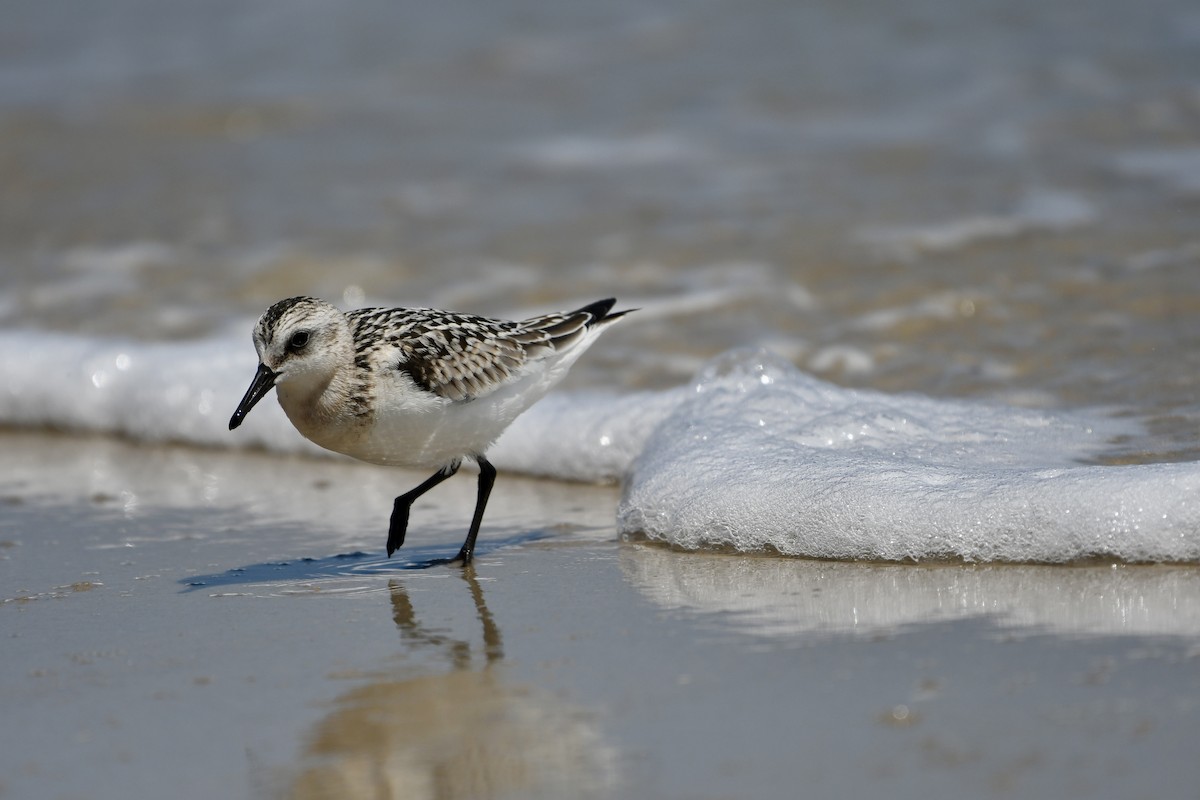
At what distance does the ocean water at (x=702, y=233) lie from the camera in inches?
208

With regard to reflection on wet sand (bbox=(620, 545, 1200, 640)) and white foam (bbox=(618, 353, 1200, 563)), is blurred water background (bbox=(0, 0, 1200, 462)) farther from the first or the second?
reflection on wet sand (bbox=(620, 545, 1200, 640))

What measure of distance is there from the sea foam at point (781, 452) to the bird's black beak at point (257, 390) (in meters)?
1.30

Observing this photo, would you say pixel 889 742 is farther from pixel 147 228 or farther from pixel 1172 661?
pixel 147 228

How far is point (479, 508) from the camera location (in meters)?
5.11

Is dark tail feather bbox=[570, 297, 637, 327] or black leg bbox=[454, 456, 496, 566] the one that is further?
dark tail feather bbox=[570, 297, 637, 327]

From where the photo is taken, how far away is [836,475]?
4949 millimetres

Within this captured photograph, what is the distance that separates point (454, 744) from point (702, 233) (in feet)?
19.6

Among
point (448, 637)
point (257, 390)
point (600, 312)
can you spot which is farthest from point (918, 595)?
point (257, 390)

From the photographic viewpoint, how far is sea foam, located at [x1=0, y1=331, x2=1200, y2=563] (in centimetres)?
448

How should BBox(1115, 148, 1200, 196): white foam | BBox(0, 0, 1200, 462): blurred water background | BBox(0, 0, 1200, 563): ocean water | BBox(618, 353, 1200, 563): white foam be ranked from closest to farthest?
BBox(618, 353, 1200, 563): white foam
BBox(0, 0, 1200, 563): ocean water
BBox(0, 0, 1200, 462): blurred water background
BBox(1115, 148, 1200, 196): white foam

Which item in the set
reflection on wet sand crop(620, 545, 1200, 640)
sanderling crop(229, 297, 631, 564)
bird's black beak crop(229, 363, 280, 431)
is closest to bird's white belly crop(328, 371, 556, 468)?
sanderling crop(229, 297, 631, 564)

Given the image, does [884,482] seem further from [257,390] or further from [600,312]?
[257,390]

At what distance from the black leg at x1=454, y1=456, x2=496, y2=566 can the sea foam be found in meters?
0.48

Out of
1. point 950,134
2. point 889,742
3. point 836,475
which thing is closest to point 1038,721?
point 889,742
